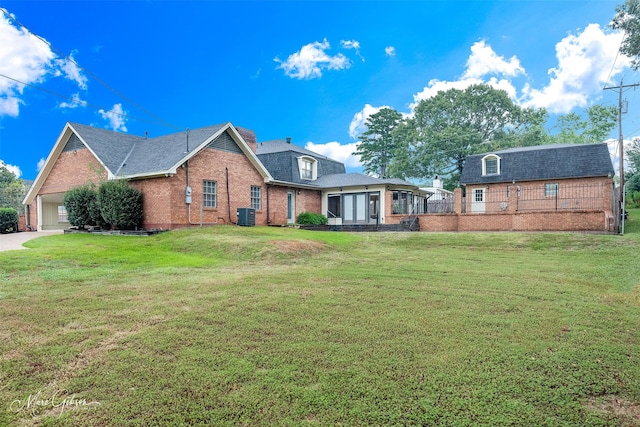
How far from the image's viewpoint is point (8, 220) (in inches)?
899

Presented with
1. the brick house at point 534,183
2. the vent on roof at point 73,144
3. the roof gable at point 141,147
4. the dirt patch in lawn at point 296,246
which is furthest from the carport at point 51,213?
the brick house at point 534,183

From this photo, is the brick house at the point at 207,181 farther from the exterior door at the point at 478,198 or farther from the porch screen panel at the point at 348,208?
the exterior door at the point at 478,198

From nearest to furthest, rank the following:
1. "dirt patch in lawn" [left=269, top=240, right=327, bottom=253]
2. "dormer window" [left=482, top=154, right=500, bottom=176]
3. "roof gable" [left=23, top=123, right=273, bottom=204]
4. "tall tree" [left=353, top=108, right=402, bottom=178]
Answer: "dirt patch in lawn" [left=269, top=240, right=327, bottom=253] → "roof gable" [left=23, top=123, right=273, bottom=204] → "dormer window" [left=482, top=154, right=500, bottom=176] → "tall tree" [left=353, top=108, right=402, bottom=178]

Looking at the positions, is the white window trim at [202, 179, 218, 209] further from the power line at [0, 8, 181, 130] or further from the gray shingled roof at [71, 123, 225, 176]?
the power line at [0, 8, 181, 130]

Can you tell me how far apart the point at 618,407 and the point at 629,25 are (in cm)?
2608

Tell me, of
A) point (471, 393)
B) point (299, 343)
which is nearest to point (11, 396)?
point (299, 343)

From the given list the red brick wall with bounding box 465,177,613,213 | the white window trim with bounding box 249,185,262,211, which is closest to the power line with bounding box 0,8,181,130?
the white window trim with bounding box 249,185,262,211

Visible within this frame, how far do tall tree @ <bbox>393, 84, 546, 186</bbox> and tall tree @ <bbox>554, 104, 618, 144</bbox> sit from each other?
319 cm

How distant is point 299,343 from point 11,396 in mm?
2240

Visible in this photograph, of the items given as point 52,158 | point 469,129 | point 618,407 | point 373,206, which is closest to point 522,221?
point 373,206

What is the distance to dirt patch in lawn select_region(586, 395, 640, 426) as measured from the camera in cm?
234

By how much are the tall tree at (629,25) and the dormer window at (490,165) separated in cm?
920

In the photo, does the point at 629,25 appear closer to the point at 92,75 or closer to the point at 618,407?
the point at 618,407

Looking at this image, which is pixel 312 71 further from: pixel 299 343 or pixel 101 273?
pixel 299 343
